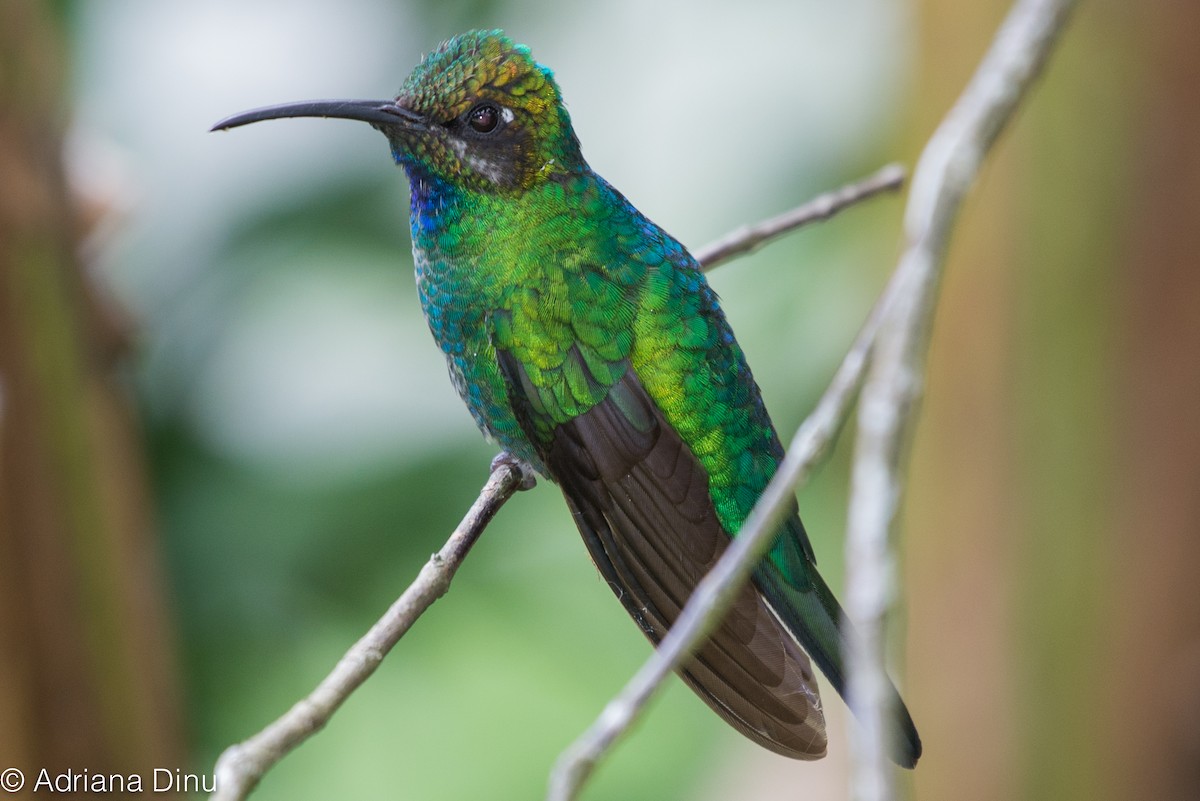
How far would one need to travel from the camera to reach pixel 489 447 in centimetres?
319

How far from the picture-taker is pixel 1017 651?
2.49 meters

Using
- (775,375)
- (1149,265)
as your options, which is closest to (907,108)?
(1149,265)

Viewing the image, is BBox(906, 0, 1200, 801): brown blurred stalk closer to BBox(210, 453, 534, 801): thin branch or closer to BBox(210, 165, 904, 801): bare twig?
BBox(210, 165, 904, 801): bare twig

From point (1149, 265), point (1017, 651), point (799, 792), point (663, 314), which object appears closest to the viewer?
point (663, 314)

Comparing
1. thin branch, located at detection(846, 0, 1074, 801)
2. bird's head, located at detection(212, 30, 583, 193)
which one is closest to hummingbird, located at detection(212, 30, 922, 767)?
bird's head, located at detection(212, 30, 583, 193)

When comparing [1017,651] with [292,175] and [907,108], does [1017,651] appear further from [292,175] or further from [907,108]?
[292,175]

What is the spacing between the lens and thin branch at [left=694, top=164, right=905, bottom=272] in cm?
195

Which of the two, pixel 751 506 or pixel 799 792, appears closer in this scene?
pixel 751 506

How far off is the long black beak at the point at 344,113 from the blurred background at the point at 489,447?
0.64 metres

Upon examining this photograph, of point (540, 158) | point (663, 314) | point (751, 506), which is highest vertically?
point (540, 158)

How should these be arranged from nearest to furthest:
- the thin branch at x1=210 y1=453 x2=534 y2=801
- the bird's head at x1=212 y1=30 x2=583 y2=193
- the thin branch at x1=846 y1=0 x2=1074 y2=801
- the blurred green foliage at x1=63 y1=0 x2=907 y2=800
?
the thin branch at x1=846 y1=0 x2=1074 y2=801 → the thin branch at x1=210 y1=453 x2=534 y2=801 → the bird's head at x1=212 y1=30 x2=583 y2=193 → the blurred green foliage at x1=63 y1=0 x2=907 y2=800

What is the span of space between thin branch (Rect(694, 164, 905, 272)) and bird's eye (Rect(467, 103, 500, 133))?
16.6 inches

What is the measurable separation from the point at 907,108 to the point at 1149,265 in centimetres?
57

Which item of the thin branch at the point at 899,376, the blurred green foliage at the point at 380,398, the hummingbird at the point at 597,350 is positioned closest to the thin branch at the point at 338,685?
the hummingbird at the point at 597,350
